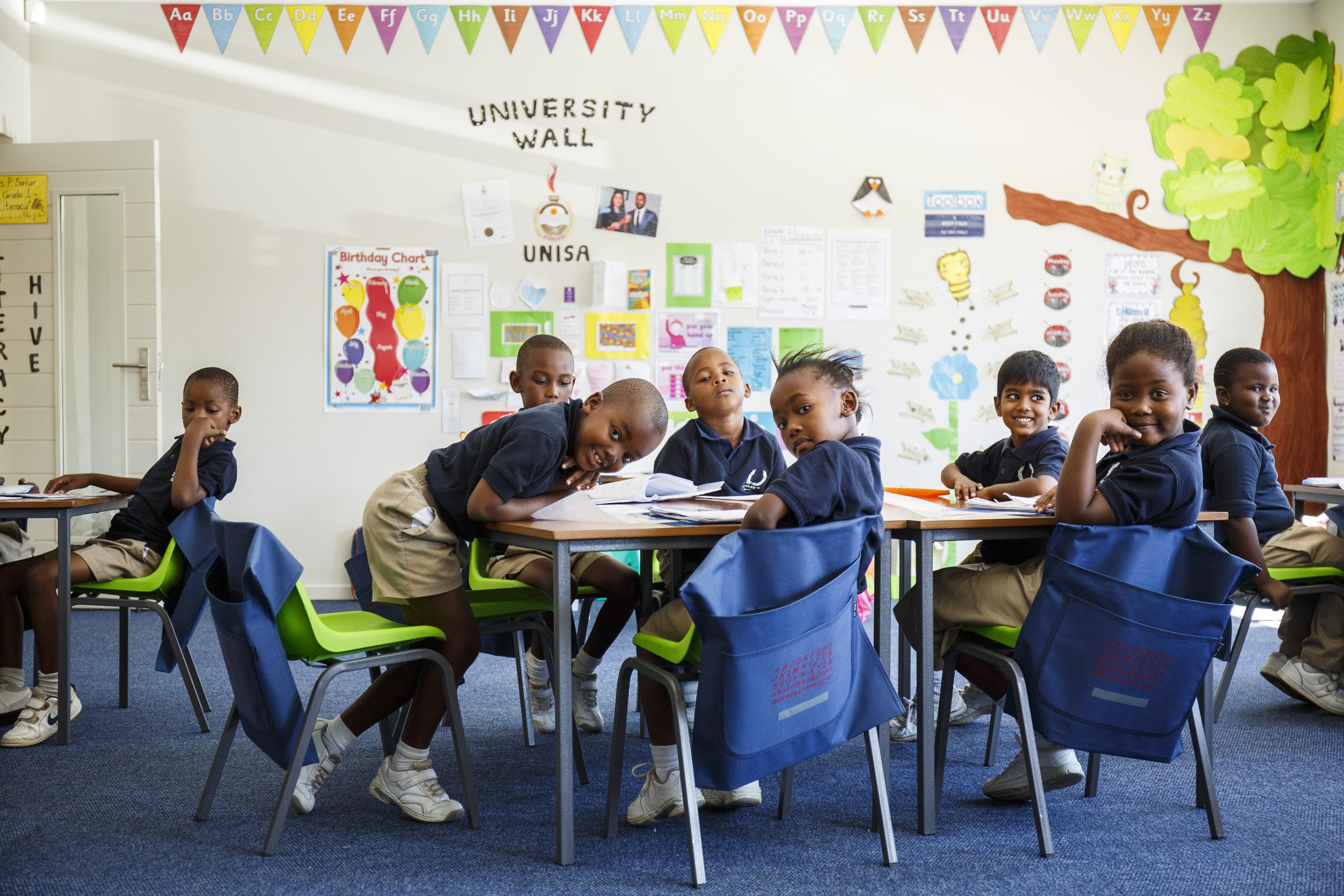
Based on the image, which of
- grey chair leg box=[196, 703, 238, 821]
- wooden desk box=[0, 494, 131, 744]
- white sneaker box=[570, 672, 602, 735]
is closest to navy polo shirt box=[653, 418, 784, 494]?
white sneaker box=[570, 672, 602, 735]

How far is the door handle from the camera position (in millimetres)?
4402

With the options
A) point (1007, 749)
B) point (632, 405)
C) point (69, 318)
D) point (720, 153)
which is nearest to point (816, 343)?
point (720, 153)

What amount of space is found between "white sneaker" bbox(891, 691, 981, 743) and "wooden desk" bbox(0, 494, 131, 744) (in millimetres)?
1998

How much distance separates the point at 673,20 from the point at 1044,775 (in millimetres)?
3586

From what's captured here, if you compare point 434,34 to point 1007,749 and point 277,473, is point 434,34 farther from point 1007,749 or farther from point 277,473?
point 1007,749

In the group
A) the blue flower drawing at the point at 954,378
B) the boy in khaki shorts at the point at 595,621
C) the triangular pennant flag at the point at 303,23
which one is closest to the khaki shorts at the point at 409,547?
the boy in khaki shorts at the point at 595,621

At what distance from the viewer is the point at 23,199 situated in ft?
14.3

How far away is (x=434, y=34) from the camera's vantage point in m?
4.49

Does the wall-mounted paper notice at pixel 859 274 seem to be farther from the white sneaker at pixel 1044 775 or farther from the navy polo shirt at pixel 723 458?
the white sneaker at pixel 1044 775

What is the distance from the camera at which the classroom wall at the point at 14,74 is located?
14.0ft

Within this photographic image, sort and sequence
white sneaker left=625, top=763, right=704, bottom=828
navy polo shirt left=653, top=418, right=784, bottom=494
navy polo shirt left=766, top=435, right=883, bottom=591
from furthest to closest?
1. navy polo shirt left=653, top=418, right=784, bottom=494
2. white sneaker left=625, top=763, right=704, bottom=828
3. navy polo shirt left=766, top=435, right=883, bottom=591

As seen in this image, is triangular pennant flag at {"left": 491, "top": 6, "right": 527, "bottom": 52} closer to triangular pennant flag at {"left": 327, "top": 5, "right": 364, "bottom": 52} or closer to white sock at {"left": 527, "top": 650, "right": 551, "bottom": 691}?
triangular pennant flag at {"left": 327, "top": 5, "right": 364, "bottom": 52}

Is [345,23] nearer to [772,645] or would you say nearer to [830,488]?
[830,488]

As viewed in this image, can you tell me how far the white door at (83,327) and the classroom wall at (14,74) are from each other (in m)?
0.21
